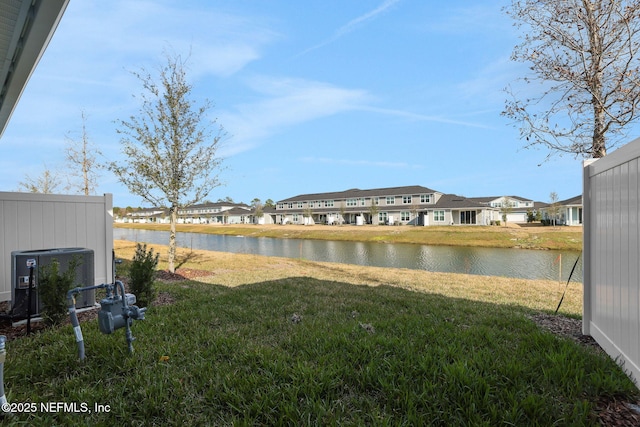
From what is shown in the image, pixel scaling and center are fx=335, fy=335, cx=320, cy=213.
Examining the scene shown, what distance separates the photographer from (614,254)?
3.27m

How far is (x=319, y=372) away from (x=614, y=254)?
306 centimetres

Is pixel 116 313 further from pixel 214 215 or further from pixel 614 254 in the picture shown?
pixel 214 215

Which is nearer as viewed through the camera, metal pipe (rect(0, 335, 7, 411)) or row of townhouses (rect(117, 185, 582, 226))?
A: metal pipe (rect(0, 335, 7, 411))

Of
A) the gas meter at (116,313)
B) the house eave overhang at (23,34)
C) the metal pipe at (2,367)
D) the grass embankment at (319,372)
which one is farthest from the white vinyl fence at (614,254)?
the house eave overhang at (23,34)

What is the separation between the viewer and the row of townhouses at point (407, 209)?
44.0 metres

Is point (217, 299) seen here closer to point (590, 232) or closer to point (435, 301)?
point (435, 301)

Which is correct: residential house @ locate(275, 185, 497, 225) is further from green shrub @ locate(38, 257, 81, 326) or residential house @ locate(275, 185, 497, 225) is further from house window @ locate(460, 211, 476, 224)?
green shrub @ locate(38, 257, 81, 326)

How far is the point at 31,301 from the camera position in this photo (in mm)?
4695

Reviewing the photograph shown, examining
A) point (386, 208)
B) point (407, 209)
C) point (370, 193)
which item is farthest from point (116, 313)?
point (370, 193)

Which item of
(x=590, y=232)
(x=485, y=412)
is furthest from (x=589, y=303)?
(x=485, y=412)

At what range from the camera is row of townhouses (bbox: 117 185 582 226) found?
4396cm

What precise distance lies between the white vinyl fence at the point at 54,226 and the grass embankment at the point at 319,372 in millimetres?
2739

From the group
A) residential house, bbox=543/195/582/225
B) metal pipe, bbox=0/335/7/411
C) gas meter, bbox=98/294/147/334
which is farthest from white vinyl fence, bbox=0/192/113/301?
residential house, bbox=543/195/582/225

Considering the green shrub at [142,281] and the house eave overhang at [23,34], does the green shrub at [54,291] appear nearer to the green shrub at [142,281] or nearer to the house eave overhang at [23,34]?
the green shrub at [142,281]
